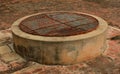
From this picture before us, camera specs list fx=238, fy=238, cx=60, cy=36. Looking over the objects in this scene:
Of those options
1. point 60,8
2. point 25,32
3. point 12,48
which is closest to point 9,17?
point 60,8

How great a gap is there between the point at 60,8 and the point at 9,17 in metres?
2.16

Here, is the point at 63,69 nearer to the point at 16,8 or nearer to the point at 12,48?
the point at 12,48

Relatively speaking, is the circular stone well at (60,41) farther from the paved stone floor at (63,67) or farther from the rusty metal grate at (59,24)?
the paved stone floor at (63,67)

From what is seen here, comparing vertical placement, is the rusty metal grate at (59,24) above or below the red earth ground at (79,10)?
above

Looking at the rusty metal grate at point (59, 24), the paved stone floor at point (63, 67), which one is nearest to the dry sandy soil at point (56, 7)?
the rusty metal grate at point (59, 24)

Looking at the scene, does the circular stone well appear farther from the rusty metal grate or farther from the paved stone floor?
the paved stone floor

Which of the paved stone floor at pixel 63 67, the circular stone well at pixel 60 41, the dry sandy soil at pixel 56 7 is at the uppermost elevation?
the circular stone well at pixel 60 41

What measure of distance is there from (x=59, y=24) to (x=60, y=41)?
36.8 inches

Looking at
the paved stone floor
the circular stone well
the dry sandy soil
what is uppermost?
the circular stone well

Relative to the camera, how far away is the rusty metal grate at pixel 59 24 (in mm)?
5492

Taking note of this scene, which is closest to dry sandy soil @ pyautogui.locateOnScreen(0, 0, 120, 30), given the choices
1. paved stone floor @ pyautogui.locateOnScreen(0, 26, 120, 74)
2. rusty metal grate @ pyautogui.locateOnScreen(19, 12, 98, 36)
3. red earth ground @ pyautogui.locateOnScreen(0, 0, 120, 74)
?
red earth ground @ pyautogui.locateOnScreen(0, 0, 120, 74)

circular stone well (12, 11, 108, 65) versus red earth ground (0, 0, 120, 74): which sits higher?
circular stone well (12, 11, 108, 65)

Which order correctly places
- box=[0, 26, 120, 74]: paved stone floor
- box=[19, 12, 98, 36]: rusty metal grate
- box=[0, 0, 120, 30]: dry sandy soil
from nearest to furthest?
1. box=[0, 26, 120, 74]: paved stone floor
2. box=[19, 12, 98, 36]: rusty metal grate
3. box=[0, 0, 120, 30]: dry sandy soil

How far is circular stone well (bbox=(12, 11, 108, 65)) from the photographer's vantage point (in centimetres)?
516
